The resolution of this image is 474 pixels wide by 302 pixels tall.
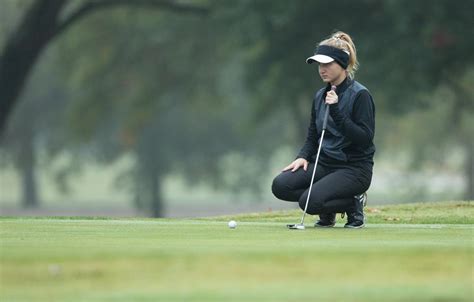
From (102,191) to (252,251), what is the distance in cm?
9408

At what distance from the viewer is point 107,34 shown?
42312mm

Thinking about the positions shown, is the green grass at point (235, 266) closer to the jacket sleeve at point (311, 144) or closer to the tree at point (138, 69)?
the jacket sleeve at point (311, 144)

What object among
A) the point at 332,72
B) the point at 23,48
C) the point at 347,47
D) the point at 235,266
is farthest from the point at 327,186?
the point at 23,48

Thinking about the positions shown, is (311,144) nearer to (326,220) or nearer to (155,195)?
(326,220)

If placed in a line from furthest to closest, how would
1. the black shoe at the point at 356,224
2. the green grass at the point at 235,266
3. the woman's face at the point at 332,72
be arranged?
1. the black shoe at the point at 356,224
2. the woman's face at the point at 332,72
3. the green grass at the point at 235,266

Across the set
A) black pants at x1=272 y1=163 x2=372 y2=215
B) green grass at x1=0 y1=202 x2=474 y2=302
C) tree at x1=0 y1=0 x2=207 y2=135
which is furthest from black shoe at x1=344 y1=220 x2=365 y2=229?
tree at x1=0 y1=0 x2=207 y2=135

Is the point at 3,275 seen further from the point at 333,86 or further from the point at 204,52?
the point at 204,52

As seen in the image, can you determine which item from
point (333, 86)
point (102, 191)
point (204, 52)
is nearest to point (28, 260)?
point (333, 86)

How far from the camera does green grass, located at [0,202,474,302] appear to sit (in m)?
6.64

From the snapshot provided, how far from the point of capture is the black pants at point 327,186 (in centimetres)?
1160

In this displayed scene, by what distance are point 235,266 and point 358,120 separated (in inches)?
160

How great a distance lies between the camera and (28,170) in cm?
5725

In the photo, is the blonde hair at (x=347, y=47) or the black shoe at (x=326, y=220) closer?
the blonde hair at (x=347, y=47)

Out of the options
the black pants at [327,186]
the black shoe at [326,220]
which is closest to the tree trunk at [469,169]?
the black shoe at [326,220]
